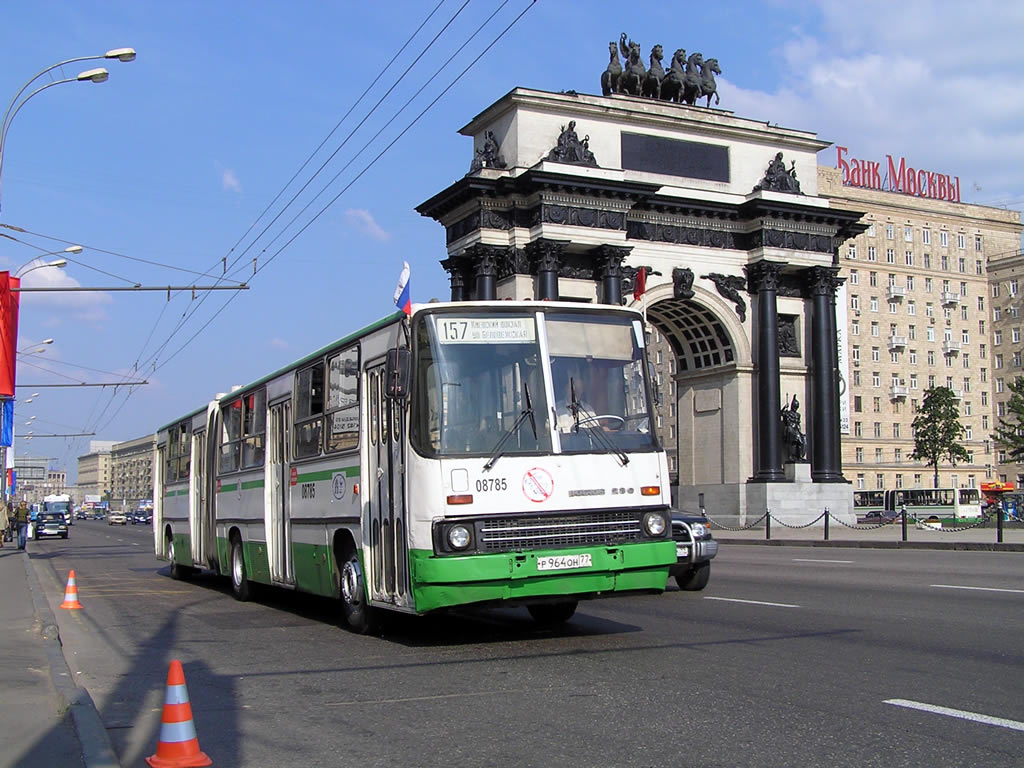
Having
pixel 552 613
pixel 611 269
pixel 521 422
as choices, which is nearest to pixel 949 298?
pixel 611 269

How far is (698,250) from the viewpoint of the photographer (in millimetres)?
44719

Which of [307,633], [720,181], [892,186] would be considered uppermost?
[892,186]

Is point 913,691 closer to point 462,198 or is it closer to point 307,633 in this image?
point 307,633

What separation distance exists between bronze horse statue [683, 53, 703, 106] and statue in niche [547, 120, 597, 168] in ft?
19.8

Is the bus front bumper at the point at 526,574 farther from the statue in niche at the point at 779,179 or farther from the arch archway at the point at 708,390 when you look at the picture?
the statue in niche at the point at 779,179

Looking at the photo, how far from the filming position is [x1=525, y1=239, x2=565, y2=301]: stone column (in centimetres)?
4078

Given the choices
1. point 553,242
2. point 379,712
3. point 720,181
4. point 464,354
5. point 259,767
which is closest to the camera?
point 259,767

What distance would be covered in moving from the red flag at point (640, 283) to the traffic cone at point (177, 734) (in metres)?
37.1

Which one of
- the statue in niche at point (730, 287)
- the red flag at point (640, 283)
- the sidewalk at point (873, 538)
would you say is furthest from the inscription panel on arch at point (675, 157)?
the sidewalk at point (873, 538)

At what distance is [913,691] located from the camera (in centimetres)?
757

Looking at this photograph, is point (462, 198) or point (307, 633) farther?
point (462, 198)

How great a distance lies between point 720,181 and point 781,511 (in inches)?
497

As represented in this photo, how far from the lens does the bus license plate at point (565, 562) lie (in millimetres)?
9641

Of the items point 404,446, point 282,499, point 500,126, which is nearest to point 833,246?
point 500,126
